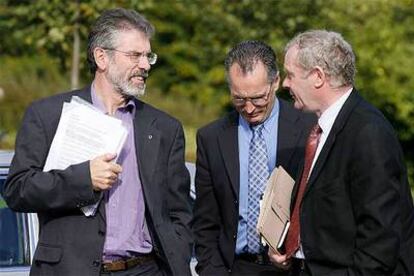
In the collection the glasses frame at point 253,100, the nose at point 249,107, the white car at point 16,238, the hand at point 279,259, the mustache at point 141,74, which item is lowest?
the white car at point 16,238

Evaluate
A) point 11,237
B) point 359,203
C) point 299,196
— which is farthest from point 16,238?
point 359,203

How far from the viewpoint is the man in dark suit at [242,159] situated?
5.33 m

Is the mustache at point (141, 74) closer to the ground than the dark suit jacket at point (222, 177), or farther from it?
farther from it

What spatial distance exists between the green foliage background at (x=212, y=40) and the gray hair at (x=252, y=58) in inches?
296

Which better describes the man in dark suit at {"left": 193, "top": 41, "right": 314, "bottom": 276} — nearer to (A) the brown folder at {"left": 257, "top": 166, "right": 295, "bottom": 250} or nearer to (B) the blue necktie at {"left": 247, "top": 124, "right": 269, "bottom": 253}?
(B) the blue necktie at {"left": 247, "top": 124, "right": 269, "bottom": 253}

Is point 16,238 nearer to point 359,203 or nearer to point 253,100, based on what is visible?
point 253,100

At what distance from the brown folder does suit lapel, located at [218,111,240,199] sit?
1.42 feet

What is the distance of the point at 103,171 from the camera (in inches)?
183

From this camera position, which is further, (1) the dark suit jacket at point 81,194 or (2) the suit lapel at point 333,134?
(1) the dark suit jacket at point 81,194

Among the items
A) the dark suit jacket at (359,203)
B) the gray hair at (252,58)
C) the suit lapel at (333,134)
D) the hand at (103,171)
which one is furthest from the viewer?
the gray hair at (252,58)

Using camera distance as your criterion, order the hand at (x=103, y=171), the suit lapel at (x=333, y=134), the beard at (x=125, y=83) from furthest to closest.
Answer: the beard at (x=125, y=83) → the hand at (x=103, y=171) → the suit lapel at (x=333, y=134)

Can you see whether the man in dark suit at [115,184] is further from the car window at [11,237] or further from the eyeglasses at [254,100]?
the car window at [11,237]

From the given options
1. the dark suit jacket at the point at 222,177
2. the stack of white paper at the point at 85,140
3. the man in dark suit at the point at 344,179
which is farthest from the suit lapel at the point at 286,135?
the stack of white paper at the point at 85,140

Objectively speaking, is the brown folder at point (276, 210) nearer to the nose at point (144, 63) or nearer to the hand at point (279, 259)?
the hand at point (279, 259)
